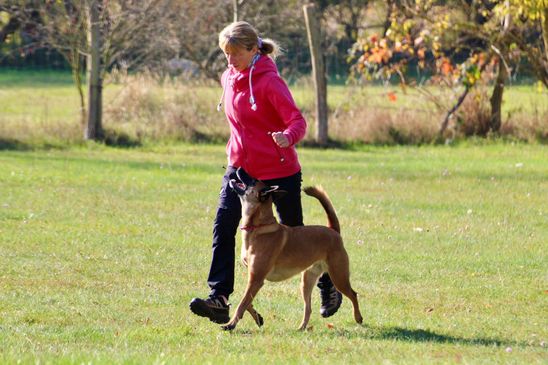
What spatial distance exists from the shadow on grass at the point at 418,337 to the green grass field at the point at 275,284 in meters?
0.02

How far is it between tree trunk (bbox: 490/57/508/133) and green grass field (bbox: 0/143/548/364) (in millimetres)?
3449

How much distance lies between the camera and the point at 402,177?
18312mm

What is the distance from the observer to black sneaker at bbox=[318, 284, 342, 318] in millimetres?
8250

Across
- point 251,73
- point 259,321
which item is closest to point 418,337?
point 259,321

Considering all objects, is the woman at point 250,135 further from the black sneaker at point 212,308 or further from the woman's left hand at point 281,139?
the woman's left hand at point 281,139

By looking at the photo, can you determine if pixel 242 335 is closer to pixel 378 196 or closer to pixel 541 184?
pixel 378 196

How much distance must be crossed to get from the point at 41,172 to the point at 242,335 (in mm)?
11484

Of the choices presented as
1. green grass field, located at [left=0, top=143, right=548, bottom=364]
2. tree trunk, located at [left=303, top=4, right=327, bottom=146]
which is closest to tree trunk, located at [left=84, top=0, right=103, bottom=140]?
green grass field, located at [left=0, top=143, right=548, bottom=364]

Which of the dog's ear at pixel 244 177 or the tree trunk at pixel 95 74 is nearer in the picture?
the dog's ear at pixel 244 177

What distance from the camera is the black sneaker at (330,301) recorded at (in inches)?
325

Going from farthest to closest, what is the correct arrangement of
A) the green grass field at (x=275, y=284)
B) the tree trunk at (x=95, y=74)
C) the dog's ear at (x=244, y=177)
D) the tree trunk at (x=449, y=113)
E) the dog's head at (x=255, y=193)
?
the tree trunk at (x=449, y=113) → the tree trunk at (x=95, y=74) → the dog's ear at (x=244, y=177) → the dog's head at (x=255, y=193) → the green grass field at (x=275, y=284)

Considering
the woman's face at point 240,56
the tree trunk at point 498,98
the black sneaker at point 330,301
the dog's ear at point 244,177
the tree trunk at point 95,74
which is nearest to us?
the woman's face at point 240,56

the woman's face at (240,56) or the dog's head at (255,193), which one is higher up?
the woman's face at (240,56)

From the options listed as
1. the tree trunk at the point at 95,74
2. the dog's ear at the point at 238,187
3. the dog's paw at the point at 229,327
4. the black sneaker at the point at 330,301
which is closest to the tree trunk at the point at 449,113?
the tree trunk at the point at 95,74
